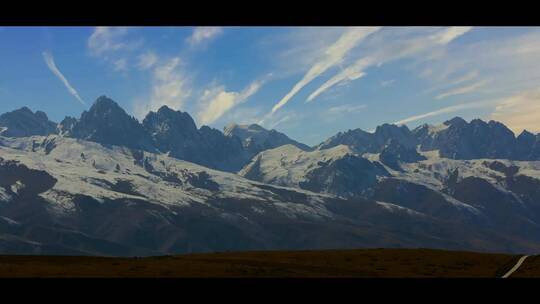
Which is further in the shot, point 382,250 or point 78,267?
point 382,250

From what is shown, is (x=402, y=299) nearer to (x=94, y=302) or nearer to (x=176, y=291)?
(x=176, y=291)

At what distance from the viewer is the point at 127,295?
30.9ft

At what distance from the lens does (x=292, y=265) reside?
63406mm

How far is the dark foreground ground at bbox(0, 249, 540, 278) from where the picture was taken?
A: 46.6 m

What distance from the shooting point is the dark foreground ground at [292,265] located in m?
46.6
